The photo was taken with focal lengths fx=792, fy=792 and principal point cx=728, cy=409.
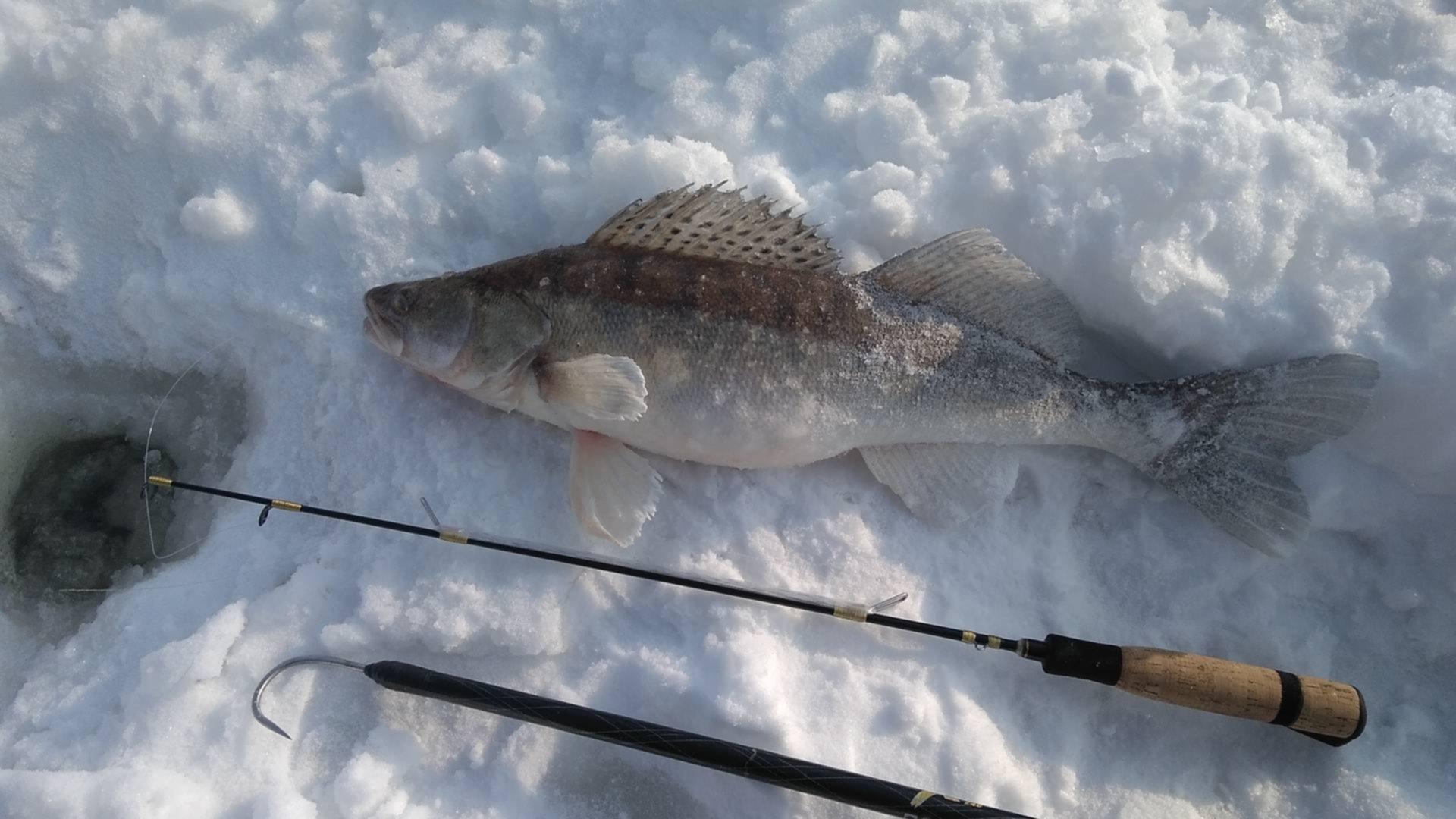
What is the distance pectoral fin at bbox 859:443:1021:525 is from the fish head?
144 centimetres

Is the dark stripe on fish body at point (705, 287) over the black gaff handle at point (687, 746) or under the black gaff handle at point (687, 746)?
over

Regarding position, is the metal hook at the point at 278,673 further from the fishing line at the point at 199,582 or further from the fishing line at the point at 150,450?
the fishing line at the point at 150,450

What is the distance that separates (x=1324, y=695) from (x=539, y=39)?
4029 millimetres

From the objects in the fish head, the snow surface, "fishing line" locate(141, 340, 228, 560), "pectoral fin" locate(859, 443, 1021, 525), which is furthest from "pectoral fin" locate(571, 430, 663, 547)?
"fishing line" locate(141, 340, 228, 560)

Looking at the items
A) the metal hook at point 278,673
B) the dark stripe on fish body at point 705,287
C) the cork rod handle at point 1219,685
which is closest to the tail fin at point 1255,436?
the cork rod handle at point 1219,685

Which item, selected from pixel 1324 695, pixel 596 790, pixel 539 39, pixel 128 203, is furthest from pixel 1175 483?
pixel 128 203

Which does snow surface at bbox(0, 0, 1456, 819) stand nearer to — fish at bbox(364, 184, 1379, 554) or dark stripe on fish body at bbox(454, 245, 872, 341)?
fish at bbox(364, 184, 1379, 554)

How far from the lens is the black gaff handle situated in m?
2.54

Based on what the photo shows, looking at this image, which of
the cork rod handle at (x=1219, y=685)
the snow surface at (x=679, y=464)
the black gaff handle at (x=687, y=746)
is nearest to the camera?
the black gaff handle at (x=687, y=746)

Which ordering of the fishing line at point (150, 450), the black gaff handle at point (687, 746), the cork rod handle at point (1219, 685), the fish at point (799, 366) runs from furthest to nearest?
the fishing line at point (150, 450) < the fish at point (799, 366) < the cork rod handle at point (1219, 685) < the black gaff handle at point (687, 746)

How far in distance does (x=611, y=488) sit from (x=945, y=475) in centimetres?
134

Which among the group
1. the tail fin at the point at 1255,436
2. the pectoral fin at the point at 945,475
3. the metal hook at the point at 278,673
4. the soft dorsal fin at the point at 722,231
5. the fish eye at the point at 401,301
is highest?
the soft dorsal fin at the point at 722,231

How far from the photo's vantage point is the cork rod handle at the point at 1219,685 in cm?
269

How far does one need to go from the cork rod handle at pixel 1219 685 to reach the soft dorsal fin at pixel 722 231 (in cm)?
170
